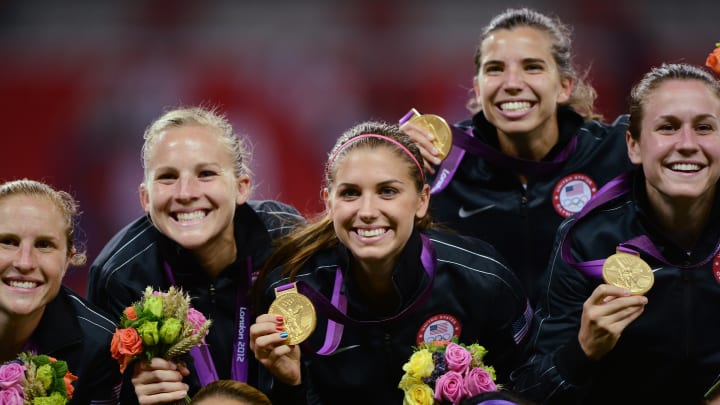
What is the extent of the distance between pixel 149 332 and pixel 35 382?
379mm

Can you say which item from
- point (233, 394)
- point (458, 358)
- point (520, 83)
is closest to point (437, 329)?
point (458, 358)

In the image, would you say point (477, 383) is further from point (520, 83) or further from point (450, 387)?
point (520, 83)

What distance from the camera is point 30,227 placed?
137 inches

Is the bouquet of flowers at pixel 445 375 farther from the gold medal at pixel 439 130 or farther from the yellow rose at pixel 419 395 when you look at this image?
the gold medal at pixel 439 130

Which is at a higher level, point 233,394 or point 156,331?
point 156,331

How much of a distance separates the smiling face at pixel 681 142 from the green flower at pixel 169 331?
1.61 meters

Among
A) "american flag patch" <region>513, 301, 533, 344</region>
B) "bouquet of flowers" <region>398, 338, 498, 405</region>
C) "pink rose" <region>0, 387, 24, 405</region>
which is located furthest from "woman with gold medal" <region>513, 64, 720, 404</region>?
"pink rose" <region>0, 387, 24, 405</region>

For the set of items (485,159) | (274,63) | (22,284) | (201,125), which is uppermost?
(274,63)

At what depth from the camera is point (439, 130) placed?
13.5 ft

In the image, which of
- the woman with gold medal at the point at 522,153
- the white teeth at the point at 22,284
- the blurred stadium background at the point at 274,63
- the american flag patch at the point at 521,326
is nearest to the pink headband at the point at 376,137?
the woman with gold medal at the point at 522,153

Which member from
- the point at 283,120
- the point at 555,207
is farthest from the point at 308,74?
the point at 555,207

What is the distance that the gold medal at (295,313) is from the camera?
3.36m

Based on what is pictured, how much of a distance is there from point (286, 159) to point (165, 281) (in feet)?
10.9

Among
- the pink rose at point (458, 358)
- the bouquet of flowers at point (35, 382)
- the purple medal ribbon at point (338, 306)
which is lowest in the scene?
the pink rose at point (458, 358)
